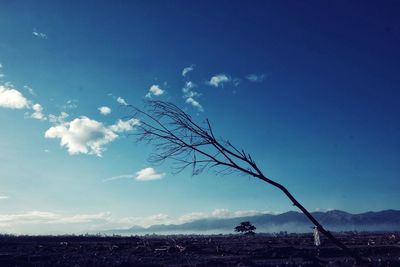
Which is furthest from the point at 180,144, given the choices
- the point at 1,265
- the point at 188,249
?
the point at 188,249

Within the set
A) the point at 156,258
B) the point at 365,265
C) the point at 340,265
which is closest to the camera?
the point at 365,265

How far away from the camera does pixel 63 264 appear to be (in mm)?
25359

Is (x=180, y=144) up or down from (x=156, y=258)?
up

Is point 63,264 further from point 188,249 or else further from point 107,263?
point 188,249

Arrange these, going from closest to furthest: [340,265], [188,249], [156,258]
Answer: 1. [340,265]
2. [156,258]
3. [188,249]

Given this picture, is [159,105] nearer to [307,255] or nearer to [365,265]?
[365,265]

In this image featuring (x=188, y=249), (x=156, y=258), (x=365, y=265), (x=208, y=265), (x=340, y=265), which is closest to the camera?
(x=365, y=265)

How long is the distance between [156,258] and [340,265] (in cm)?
1369

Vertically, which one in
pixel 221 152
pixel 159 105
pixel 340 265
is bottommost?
pixel 340 265

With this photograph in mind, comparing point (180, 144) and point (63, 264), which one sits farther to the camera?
point (63, 264)

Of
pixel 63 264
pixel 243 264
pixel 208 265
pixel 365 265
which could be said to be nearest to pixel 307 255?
pixel 243 264

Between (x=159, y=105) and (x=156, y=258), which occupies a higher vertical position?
(x=159, y=105)

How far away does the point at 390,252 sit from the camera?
32969 millimetres

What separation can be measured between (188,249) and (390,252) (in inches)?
683
